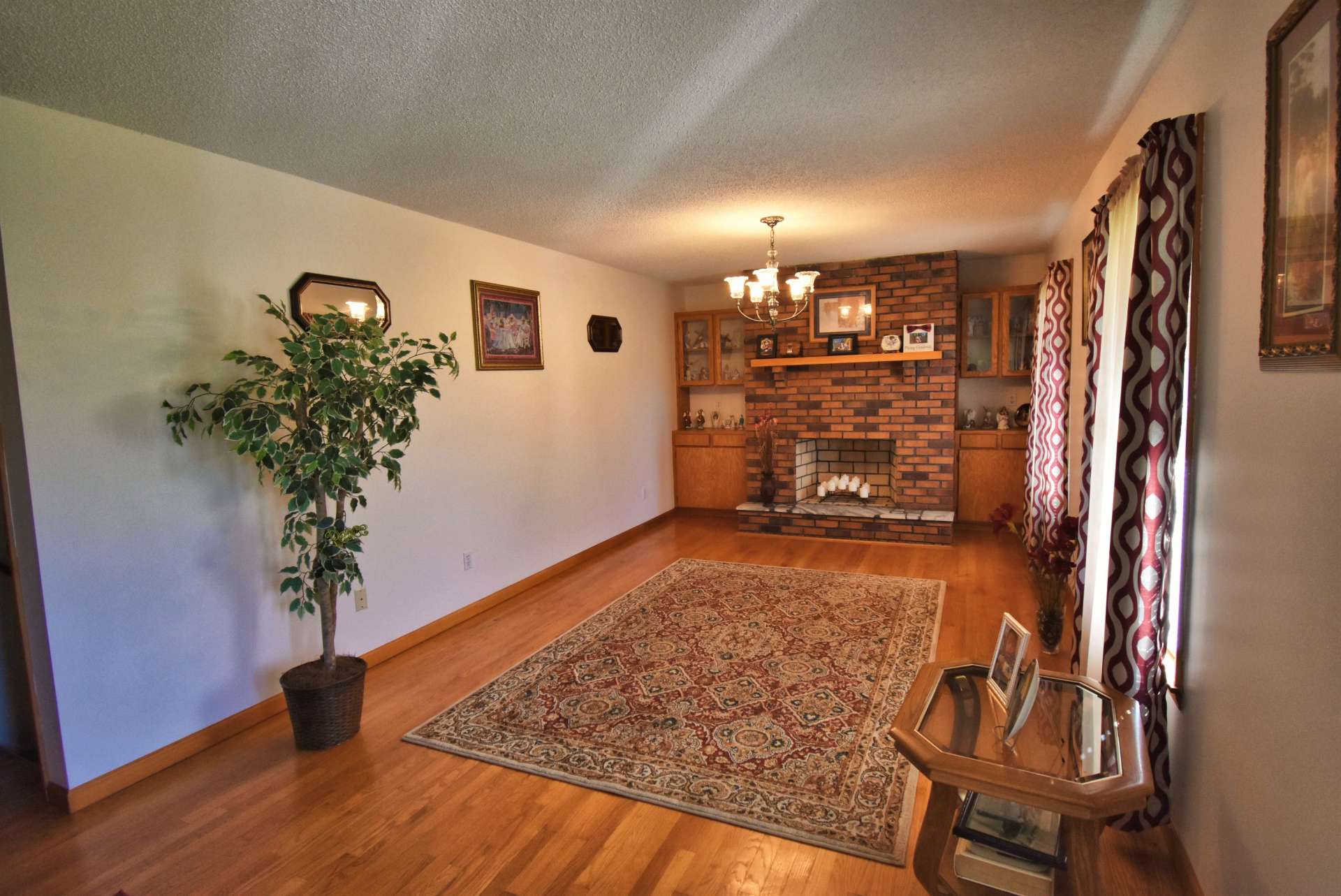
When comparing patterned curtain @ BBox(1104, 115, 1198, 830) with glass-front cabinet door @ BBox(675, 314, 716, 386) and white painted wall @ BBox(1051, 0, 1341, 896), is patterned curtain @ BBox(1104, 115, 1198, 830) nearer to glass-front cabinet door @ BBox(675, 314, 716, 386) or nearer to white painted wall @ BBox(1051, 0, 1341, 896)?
white painted wall @ BBox(1051, 0, 1341, 896)

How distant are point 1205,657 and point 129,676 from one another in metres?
3.44

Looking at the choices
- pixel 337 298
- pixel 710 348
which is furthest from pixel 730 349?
pixel 337 298

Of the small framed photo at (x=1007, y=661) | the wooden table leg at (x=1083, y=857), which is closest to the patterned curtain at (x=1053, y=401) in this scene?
the small framed photo at (x=1007, y=661)

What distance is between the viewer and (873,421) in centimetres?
573

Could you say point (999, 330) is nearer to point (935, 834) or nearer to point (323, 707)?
point (935, 834)

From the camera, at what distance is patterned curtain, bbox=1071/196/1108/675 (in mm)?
2547

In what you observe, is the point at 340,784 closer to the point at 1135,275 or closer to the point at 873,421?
the point at 1135,275

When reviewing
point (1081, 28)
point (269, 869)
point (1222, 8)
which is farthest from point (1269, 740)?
point (269, 869)

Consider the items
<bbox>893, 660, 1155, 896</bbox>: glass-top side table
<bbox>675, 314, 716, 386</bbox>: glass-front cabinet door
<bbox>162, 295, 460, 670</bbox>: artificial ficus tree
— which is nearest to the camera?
<bbox>893, 660, 1155, 896</bbox>: glass-top side table

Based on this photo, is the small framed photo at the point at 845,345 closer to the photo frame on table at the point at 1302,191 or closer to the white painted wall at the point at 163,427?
the white painted wall at the point at 163,427

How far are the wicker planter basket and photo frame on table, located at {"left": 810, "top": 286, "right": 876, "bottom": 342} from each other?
4.50 m

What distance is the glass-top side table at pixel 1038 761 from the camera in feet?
4.31

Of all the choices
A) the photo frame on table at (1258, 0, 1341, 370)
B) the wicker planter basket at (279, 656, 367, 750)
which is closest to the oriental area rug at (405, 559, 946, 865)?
the wicker planter basket at (279, 656, 367, 750)

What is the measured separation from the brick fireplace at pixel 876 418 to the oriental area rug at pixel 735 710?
1438 millimetres
